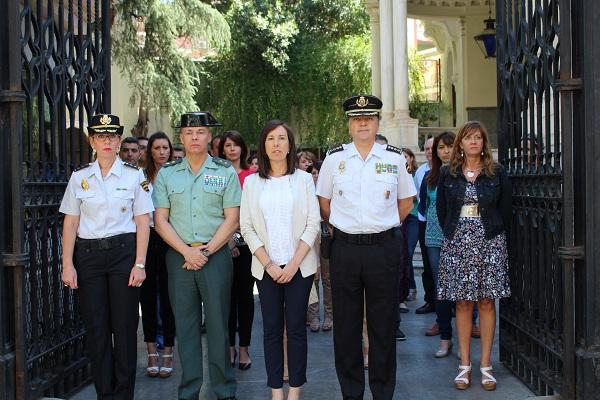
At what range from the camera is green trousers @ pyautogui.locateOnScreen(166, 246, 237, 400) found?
5.47 m

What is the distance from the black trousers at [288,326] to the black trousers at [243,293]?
128cm

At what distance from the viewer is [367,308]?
5.42m

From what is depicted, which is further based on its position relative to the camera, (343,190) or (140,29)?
(140,29)

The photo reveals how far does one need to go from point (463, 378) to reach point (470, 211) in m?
1.31

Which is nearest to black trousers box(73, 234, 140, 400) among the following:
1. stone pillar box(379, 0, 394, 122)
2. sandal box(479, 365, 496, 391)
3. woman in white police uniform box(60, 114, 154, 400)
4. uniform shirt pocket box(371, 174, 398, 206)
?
woman in white police uniform box(60, 114, 154, 400)

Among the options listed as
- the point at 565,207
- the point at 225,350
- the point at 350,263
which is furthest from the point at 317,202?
the point at 565,207

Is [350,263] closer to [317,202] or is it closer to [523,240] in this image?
[317,202]

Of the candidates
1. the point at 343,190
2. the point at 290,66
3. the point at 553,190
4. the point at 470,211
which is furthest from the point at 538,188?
the point at 290,66

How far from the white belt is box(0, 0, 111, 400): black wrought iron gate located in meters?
3.12

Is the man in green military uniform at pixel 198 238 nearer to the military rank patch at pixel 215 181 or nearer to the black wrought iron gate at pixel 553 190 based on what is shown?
the military rank patch at pixel 215 181

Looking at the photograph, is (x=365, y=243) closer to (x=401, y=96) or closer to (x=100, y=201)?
(x=100, y=201)

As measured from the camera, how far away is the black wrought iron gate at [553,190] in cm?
488

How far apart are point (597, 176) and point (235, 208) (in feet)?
7.99

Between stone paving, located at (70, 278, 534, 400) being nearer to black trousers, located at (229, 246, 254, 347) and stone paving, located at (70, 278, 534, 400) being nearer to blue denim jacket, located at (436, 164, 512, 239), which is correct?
black trousers, located at (229, 246, 254, 347)
